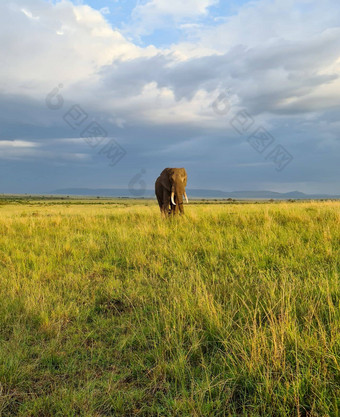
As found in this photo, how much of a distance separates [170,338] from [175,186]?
10.5 m

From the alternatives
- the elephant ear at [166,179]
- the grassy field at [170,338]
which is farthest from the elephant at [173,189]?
the grassy field at [170,338]

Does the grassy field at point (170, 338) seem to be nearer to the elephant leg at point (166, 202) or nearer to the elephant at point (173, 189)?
the elephant at point (173, 189)

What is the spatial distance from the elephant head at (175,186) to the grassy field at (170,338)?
24.0 feet

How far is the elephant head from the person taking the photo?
1317 centimetres

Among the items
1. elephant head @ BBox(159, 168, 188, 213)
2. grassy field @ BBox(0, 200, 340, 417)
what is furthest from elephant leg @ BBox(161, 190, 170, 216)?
grassy field @ BBox(0, 200, 340, 417)

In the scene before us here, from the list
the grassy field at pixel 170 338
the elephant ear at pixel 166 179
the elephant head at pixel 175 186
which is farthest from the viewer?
the elephant ear at pixel 166 179

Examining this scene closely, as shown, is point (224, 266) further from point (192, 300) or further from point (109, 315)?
point (109, 315)

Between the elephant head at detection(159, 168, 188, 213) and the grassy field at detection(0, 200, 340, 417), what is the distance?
7315 mm

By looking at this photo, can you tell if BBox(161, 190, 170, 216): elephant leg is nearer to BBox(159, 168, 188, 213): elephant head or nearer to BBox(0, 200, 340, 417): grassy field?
BBox(159, 168, 188, 213): elephant head

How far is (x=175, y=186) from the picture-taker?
13172 millimetres

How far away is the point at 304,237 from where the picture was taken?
698 cm

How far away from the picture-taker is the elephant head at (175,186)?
43.2 feet

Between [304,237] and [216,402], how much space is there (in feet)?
18.9

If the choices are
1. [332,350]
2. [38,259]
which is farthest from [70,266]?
[332,350]
